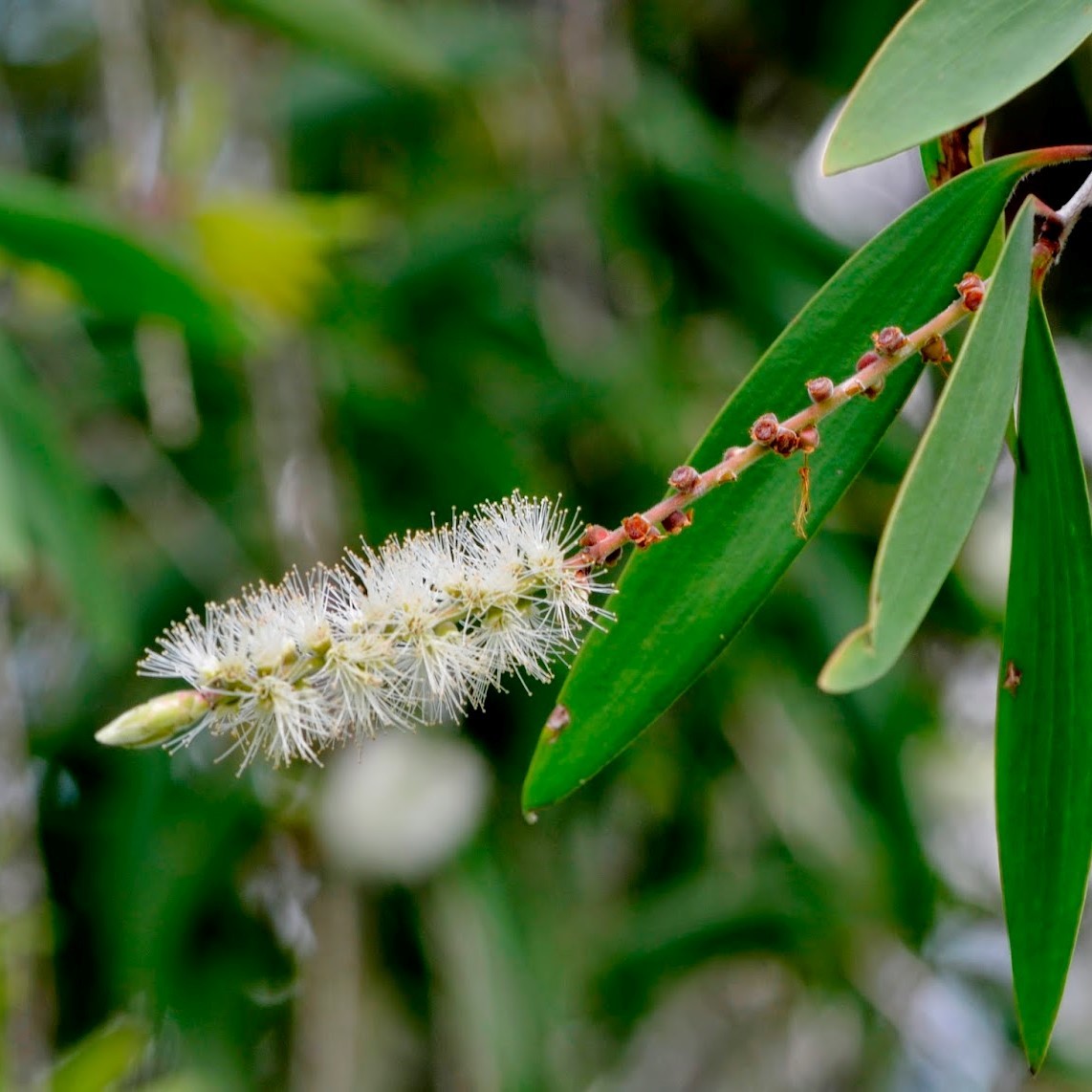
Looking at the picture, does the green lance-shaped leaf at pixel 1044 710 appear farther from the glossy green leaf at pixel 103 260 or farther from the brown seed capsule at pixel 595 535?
the glossy green leaf at pixel 103 260

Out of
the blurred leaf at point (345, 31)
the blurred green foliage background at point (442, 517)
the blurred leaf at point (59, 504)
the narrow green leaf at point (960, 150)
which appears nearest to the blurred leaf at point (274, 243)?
the blurred green foliage background at point (442, 517)

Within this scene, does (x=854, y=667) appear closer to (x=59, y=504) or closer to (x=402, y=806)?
(x=59, y=504)

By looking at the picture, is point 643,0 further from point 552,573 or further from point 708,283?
point 552,573

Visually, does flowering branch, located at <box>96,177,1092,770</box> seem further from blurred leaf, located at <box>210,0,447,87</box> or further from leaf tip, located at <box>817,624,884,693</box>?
blurred leaf, located at <box>210,0,447,87</box>

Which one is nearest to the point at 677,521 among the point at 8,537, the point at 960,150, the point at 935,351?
the point at 935,351

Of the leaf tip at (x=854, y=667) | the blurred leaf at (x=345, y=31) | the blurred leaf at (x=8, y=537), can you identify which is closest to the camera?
the leaf tip at (x=854, y=667)

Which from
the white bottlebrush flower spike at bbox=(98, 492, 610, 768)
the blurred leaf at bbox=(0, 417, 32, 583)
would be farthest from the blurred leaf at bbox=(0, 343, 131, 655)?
the white bottlebrush flower spike at bbox=(98, 492, 610, 768)
